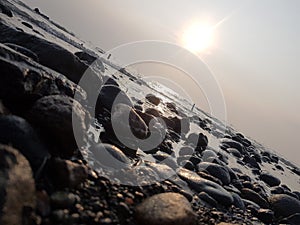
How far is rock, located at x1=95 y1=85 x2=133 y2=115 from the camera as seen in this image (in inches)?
338

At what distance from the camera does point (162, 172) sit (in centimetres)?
567

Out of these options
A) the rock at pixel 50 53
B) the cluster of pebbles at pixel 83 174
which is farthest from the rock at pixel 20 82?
the rock at pixel 50 53

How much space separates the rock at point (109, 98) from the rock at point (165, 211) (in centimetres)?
464

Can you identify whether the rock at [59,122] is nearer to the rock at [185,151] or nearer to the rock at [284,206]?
the rock at [185,151]

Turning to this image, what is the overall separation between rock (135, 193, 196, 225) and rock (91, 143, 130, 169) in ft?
3.81

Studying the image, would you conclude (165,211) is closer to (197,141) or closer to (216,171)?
(216,171)

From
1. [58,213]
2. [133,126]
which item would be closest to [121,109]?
[133,126]

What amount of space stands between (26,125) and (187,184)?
3582mm

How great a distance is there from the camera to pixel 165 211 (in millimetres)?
3734

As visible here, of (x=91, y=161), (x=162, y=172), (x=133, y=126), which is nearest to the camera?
(x=91, y=161)

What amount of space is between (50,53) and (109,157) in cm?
526

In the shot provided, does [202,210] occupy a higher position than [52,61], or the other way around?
[52,61]

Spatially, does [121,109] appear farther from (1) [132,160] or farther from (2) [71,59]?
(2) [71,59]

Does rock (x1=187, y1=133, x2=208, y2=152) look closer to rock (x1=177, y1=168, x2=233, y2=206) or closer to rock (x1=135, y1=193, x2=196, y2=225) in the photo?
rock (x1=177, y1=168, x2=233, y2=206)
